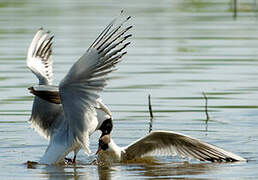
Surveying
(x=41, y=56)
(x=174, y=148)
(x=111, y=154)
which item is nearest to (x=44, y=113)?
(x=111, y=154)

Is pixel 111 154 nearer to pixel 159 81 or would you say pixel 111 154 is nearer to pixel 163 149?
pixel 163 149

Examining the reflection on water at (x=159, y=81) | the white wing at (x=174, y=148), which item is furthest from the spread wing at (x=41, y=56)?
the white wing at (x=174, y=148)

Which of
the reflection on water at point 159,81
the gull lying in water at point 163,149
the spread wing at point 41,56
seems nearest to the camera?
the reflection on water at point 159,81

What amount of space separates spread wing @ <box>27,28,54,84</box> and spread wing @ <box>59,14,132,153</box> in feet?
A: 5.27

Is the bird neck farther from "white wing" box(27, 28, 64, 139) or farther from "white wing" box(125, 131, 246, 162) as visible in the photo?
"white wing" box(27, 28, 64, 139)

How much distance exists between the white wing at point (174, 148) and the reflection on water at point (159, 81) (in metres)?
0.17

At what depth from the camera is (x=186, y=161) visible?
33.3ft

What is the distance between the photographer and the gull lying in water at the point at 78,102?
8.93 m

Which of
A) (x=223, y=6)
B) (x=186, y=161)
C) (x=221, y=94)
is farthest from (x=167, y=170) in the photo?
(x=223, y=6)

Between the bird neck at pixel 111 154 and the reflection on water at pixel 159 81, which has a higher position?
the reflection on water at pixel 159 81

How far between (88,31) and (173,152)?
11113 millimetres

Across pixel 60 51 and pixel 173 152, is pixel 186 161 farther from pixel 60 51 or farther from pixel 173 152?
pixel 60 51

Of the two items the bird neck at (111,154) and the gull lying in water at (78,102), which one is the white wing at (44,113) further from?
the bird neck at (111,154)

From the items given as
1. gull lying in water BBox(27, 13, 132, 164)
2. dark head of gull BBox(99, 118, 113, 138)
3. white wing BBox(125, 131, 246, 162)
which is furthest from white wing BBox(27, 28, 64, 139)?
white wing BBox(125, 131, 246, 162)
